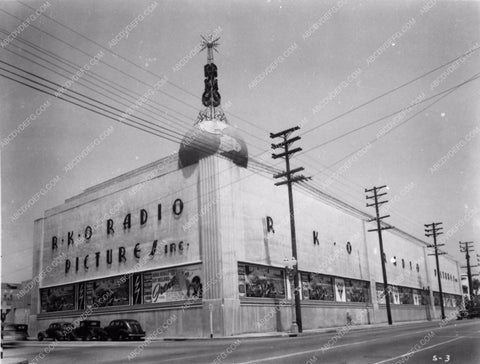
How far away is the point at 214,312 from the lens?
30.2 meters

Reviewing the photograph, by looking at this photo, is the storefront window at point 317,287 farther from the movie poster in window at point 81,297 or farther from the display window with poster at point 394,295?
the movie poster in window at point 81,297

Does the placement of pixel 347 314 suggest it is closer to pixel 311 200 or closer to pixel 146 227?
pixel 311 200

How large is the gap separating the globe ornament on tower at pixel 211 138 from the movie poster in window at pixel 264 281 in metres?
7.97

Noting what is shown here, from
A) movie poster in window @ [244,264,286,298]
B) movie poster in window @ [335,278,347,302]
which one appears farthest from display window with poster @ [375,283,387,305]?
movie poster in window @ [244,264,286,298]

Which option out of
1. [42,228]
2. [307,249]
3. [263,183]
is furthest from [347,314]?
[42,228]

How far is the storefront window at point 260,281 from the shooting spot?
3228 cm

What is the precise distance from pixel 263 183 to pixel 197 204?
248 inches

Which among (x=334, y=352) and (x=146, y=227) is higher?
(x=146, y=227)

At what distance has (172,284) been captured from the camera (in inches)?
1320

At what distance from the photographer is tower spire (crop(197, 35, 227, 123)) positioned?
36.9 m

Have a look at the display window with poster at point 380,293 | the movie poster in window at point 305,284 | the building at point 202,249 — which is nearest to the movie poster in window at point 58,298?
the building at point 202,249

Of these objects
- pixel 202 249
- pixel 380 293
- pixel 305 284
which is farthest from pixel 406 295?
pixel 202 249

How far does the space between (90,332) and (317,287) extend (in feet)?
63.6

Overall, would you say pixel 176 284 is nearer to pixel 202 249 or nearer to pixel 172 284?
pixel 172 284
